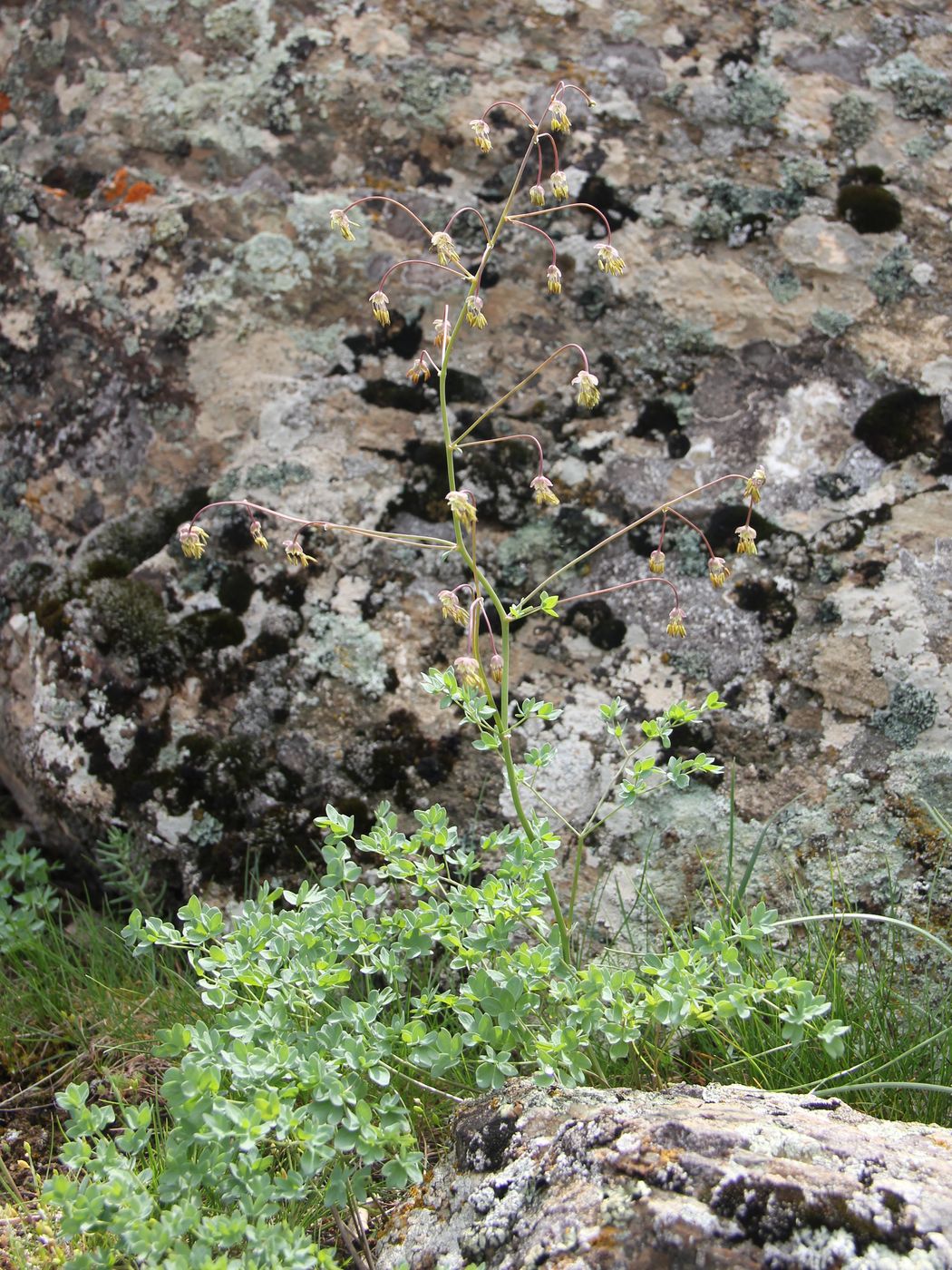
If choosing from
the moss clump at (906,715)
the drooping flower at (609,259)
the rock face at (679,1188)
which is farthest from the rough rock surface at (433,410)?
the drooping flower at (609,259)

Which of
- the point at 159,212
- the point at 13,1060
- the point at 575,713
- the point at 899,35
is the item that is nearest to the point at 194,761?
the point at 13,1060

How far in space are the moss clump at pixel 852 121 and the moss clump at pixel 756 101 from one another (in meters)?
0.17

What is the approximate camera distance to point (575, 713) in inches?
118

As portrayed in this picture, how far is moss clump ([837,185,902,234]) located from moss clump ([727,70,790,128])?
36 cm

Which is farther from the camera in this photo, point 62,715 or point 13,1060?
point 62,715

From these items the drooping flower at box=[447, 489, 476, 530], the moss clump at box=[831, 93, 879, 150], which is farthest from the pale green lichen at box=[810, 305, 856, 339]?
the drooping flower at box=[447, 489, 476, 530]

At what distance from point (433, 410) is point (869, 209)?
1478mm

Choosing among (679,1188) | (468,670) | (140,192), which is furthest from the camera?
(140,192)

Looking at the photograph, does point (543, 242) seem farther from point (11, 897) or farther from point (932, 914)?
point (11, 897)

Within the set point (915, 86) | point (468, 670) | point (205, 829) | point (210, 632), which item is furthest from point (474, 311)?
point (915, 86)

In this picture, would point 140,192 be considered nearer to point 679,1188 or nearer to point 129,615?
point 129,615

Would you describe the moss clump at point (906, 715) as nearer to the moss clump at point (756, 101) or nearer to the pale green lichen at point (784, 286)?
the pale green lichen at point (784, 286)

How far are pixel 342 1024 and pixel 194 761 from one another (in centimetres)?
125

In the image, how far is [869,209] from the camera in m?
3.32
